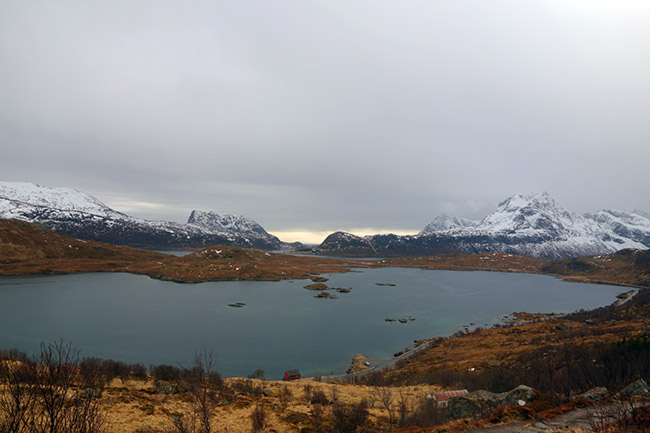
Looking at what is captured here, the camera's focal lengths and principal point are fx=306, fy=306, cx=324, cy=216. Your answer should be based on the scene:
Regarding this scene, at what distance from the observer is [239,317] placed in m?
67.3

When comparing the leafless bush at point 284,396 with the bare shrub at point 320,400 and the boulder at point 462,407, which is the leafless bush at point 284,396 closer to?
the bare shrub at point 320,400

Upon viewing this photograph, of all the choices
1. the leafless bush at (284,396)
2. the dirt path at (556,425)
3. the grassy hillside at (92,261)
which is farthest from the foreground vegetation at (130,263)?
the dirt path at (556,425)

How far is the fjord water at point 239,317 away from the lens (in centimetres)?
4534

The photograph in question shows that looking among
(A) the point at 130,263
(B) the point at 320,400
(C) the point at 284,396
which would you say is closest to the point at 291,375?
(C) the point at 284,396

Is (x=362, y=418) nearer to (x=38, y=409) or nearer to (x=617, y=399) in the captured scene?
(x=617, y=399)

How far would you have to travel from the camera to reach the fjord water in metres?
45.3

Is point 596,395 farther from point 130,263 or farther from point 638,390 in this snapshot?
point 130,263

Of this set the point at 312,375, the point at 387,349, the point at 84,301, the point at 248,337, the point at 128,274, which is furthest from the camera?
the point at 128,274

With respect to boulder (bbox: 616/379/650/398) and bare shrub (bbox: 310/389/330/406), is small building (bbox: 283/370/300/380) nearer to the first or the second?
bare shrub (bbox: 310/389/330/406)

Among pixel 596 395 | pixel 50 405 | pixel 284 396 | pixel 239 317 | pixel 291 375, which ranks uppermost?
pixel 50 405

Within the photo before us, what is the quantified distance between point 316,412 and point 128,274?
14334 centimetres

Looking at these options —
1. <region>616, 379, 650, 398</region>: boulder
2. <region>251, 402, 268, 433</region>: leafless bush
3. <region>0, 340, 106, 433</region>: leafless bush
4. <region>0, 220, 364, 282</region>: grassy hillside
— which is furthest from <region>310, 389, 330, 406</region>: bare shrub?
<region>0, 220, 364, 282</region>: grassy hillside

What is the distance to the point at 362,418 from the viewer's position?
14.4m

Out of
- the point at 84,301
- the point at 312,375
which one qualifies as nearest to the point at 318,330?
the point at 312,375
